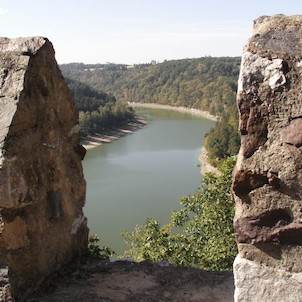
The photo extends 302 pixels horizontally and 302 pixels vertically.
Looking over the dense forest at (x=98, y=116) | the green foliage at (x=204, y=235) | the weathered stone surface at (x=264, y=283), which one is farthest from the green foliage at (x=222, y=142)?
the weathered stone surface at (x=264, y=283)

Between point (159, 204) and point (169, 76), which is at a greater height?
point (169, 76)

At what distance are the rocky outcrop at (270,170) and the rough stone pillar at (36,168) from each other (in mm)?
1735

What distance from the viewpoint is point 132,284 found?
3.70 m

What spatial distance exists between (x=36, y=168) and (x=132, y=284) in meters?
1.20

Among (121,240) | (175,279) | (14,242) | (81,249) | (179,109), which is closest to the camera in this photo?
(14,242)

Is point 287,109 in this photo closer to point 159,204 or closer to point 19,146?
point 19,146

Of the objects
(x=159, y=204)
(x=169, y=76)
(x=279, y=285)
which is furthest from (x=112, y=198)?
(x=169, y=76)

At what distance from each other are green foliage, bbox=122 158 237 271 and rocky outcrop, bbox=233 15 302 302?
3.92m

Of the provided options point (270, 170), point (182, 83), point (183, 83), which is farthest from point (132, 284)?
point (182, 83)

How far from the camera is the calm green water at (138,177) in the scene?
19797mm

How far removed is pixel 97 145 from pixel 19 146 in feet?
132

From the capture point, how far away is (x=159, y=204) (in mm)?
22266

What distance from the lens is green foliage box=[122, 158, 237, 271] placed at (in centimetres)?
597

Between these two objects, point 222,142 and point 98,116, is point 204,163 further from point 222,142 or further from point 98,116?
point 98,116
